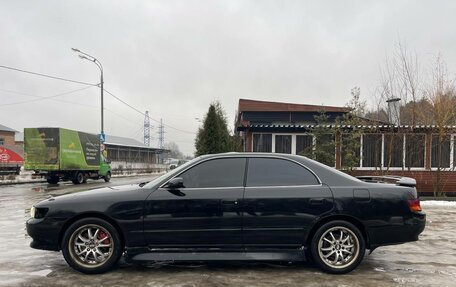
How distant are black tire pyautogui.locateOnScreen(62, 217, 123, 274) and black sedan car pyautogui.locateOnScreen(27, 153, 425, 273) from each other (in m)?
0.01

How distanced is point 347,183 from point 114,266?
332cm

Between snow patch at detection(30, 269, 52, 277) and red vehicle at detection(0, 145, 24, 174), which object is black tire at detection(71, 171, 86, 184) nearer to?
red vehicle at detection(0, 145, 24, 174)

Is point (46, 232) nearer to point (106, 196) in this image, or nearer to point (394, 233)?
point (106, 196)

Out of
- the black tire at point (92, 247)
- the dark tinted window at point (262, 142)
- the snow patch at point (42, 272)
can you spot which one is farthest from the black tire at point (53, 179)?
the black tire at point (92, 247)

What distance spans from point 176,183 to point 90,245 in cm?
138

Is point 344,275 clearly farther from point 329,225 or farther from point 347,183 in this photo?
point 347,183

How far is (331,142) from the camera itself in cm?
Result: 1548

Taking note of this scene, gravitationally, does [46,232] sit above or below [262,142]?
below

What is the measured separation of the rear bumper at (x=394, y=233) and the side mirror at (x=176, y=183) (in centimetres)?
256

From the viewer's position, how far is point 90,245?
17.1ft

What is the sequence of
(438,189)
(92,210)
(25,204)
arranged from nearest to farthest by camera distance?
1. (92,210)
2. (25,204)
3. (438,189)

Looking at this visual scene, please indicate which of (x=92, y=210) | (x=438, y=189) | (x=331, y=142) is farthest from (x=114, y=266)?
(x=438, y=189)

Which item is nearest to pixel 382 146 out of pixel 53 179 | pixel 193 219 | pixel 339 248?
pixel 339 248

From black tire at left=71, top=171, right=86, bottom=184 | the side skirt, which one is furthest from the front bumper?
black tire at left=71, top=171, right=86, bottom=184
